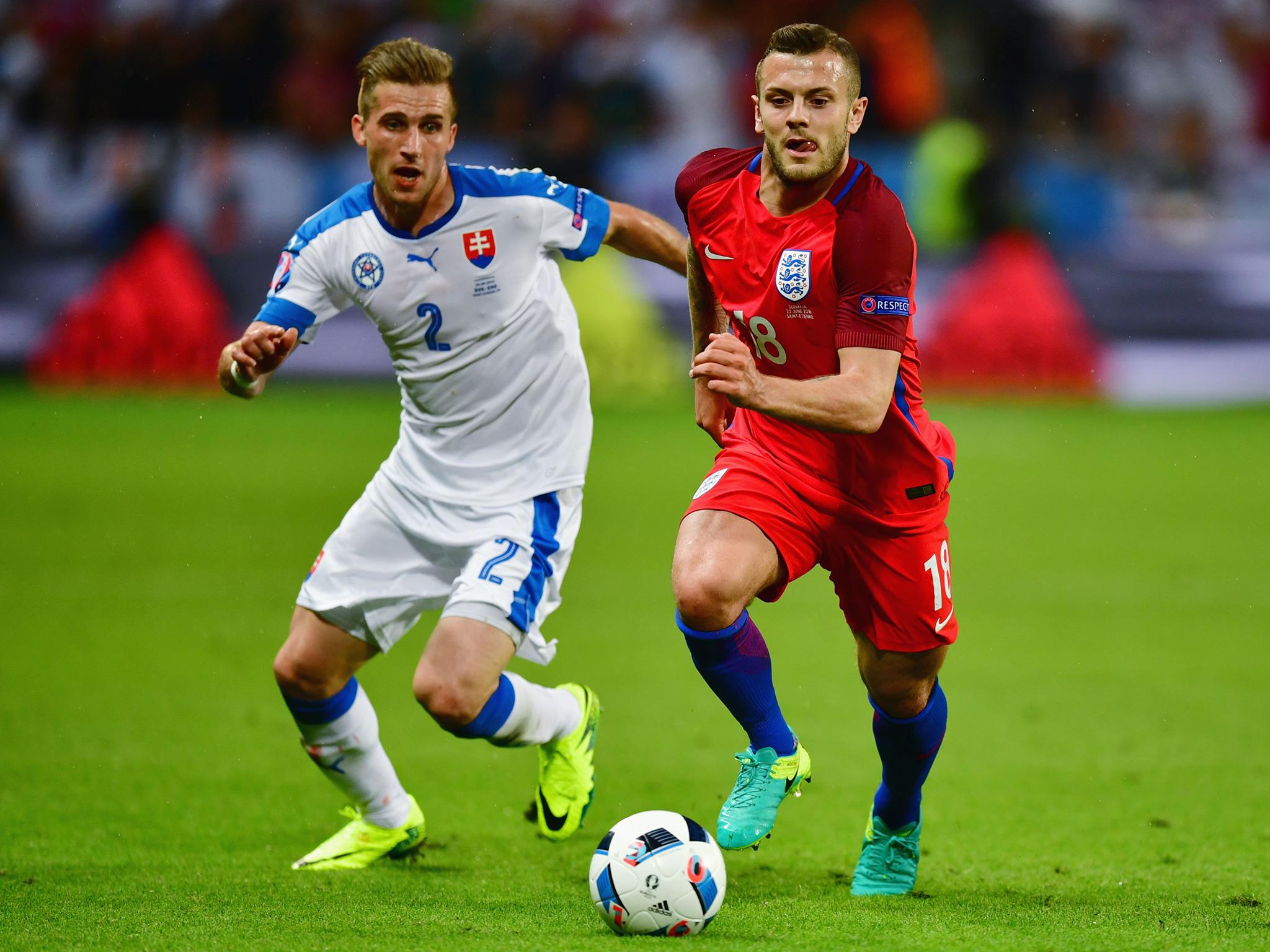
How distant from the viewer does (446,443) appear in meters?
5.39

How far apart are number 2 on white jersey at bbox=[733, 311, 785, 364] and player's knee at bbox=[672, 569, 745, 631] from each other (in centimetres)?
66

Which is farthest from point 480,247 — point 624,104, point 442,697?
point 624,104

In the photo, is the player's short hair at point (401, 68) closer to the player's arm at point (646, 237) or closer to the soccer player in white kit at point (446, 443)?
the soccer player in white kit at point (446, 443)

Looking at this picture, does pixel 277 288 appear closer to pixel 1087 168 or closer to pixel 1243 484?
pixel 1243 484

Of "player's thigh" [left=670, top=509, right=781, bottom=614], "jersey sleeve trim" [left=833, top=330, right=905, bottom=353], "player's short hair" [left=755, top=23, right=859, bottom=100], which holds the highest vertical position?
"player's short hair" [left=755, top=23, right=859, bottom=100]

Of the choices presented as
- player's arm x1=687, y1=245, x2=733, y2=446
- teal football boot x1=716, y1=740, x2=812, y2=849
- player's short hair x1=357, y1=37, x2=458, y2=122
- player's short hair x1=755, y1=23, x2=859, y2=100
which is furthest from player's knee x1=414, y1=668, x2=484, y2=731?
player's short hair x1=755, y1=23, x2=859, y2=100

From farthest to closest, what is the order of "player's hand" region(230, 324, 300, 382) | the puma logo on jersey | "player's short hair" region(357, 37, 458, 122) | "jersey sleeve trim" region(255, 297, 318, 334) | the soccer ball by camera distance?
the puma logo on jersey
"jersey sleeve trim" region(255, 297, 318, 334)
"player's short hair" region(357, 37, 458, 122)
"player's hand" region(230, 324, 300, 382)
the soccer ball

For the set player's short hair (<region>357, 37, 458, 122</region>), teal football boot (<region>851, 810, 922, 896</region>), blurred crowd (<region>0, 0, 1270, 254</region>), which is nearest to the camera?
teal football boot (<region>851, 810, 922, 896</region>)

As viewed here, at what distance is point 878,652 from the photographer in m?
4.80

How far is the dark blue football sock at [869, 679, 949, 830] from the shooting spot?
193 inches

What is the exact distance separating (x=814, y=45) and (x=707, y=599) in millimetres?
1527

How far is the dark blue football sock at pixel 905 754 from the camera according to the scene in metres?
4.91

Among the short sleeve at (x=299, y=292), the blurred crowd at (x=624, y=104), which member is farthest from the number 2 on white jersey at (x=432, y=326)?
the blurred crowd at (x=624, y=104)

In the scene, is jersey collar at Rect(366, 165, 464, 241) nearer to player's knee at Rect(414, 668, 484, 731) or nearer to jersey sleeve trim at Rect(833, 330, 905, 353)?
player's knee at Rect(414, 668, 484, 731)
